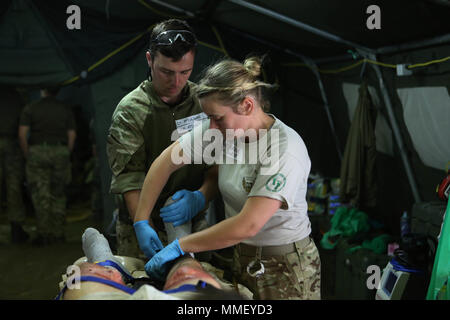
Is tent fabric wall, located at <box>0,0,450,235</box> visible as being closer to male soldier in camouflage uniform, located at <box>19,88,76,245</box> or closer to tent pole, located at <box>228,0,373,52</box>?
tent pole, located at <box>228,0,373,52</box>

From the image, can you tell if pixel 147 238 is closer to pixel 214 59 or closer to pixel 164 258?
pixel 164 258

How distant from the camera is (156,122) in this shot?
1.86 metres

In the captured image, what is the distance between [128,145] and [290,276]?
2.60 feet

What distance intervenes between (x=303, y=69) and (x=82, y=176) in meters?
3.53

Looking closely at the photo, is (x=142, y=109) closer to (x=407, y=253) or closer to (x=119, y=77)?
(x=407, y=253)

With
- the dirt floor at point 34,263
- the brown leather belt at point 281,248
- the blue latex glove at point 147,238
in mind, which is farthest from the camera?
the dirt floor at point 34,263

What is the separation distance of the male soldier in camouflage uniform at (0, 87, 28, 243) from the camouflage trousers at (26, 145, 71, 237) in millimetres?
200

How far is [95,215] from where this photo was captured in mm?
5438

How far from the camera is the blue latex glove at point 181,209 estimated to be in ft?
5.47

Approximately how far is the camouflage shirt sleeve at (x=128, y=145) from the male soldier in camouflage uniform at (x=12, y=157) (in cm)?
314

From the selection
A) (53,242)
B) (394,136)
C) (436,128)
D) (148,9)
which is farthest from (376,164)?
(53,242)

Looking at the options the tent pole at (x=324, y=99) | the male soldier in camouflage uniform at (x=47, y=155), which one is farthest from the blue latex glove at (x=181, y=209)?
the male soldier in camouflage uniform at (x=47, y=155)

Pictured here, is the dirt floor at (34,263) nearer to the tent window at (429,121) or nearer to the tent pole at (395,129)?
the tent pole at (395,129)

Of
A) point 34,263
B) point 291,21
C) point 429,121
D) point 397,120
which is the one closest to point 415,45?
point 429,121
